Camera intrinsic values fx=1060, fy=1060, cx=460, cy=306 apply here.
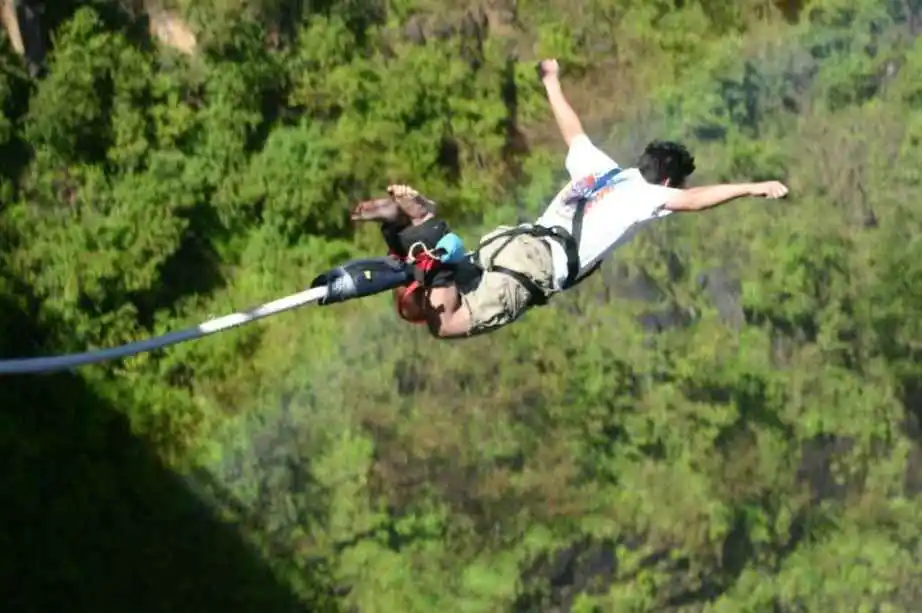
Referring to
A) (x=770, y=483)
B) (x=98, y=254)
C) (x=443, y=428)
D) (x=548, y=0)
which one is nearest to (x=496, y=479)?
(x=443, y=428)

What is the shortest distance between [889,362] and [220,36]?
353 centimetres

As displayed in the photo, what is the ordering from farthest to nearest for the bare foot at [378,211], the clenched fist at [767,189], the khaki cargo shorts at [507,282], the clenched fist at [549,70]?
the clenched fist at [549,70]
the khaki cargo shorts at [507,282]
the bare foot at [378,211]
the clenched fist at [767,189]

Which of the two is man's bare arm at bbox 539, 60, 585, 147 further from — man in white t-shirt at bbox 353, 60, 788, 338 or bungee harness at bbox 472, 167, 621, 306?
bungee harness at bbox 472, 167, 621, 306

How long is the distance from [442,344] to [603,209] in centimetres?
219

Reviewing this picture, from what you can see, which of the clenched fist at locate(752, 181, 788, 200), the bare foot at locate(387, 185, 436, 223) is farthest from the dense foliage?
the clenched fist at locate(752, 181, 788, 200)

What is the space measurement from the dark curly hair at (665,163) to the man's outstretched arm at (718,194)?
12 cm

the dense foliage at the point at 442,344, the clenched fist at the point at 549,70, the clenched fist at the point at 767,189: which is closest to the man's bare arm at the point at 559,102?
the clenched fist at the point at 549,70

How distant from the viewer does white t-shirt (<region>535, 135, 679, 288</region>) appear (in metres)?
2.65

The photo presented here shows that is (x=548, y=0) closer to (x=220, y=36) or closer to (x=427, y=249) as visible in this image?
(x=220, y=36)

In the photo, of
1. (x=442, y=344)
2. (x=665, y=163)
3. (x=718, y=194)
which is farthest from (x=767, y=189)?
(x=442, y=344)

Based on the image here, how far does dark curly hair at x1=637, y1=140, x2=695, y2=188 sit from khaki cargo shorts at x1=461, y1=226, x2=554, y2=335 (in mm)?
325

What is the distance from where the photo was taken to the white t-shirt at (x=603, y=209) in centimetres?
265

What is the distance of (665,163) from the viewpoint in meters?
2.69

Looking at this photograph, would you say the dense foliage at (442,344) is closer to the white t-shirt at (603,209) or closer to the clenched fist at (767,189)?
the white t-shirt at (603,209)
